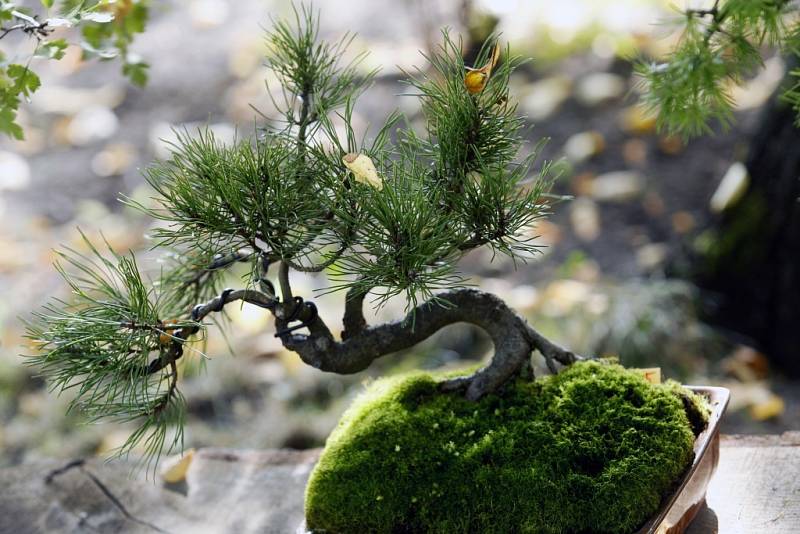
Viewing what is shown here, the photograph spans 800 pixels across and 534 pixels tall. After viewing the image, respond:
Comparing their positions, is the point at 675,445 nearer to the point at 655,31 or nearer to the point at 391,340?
the point at 391,340

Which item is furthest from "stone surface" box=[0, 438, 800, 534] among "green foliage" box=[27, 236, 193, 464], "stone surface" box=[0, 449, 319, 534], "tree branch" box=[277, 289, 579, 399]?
"green foliage" box=[27, 236, 193, 464]

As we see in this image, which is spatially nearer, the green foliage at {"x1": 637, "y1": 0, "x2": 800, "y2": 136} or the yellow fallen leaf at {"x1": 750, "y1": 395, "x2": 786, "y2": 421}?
the green foliage at {"x1": 637, "y1": 0, "x2": 800, "y2": 136}

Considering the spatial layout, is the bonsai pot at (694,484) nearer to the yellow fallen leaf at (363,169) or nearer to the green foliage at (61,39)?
the yellow fallen leaf at (363,169)

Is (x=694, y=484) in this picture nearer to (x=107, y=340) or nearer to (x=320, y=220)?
(x=320, y=220)

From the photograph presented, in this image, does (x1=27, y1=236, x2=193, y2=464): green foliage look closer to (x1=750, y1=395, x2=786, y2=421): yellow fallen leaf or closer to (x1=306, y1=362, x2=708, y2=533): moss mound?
(x1=306, y1=362, x2=708, y2=533): moss mound

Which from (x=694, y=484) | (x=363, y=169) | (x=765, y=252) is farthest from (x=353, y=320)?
(x=765, y=252)
